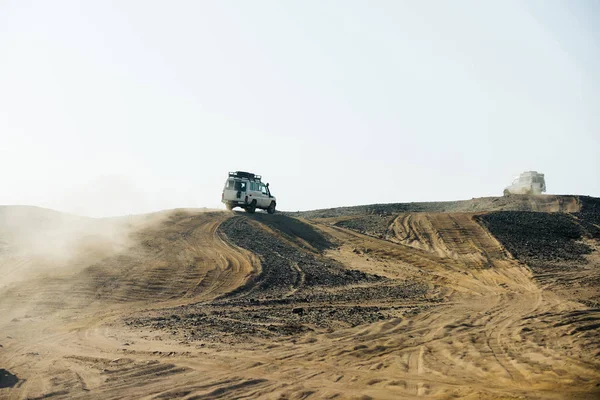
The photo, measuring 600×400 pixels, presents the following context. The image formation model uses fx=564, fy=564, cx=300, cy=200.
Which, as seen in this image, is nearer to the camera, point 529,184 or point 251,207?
point 251,207

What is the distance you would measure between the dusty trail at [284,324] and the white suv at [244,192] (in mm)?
6324

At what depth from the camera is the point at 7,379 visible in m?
8.91

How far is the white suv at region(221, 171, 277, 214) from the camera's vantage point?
3381cm

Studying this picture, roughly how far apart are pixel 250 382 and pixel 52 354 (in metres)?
4.17

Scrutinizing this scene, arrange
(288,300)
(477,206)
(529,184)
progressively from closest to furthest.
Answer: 1. (288,300)
2. (477,206)
3. (529,184)

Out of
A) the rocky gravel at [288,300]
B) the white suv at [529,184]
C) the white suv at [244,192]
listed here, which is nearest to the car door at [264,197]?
the white suv at [244,192]

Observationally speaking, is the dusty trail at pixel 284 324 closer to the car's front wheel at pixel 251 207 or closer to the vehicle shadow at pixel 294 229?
the vehicle shadow at pixel 294 229

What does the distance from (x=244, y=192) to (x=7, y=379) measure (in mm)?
25155

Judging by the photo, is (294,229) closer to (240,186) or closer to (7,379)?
(240,186)

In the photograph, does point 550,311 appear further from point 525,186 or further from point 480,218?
point 525,186

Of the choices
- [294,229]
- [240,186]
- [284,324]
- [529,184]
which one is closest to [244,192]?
[240,186]

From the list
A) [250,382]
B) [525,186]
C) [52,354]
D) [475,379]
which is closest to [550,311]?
[475,379]

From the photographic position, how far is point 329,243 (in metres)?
28.8

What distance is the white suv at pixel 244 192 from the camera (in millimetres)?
33812
